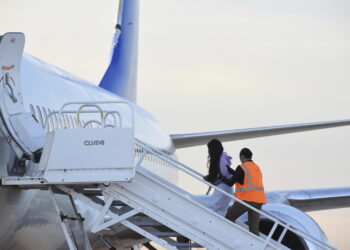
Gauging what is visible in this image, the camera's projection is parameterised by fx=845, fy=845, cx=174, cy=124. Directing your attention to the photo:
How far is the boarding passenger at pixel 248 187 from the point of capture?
8.78m

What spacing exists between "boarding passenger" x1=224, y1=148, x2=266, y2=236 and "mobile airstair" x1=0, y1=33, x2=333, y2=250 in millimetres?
414

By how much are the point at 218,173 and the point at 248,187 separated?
15.7 inches

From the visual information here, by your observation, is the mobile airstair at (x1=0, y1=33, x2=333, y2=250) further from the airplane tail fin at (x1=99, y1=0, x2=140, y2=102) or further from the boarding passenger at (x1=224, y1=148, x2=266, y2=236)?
the airplane tail fin at (x1=99, y1=0, x2=140, y2=102)

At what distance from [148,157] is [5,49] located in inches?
354

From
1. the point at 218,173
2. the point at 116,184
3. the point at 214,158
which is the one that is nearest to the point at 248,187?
the point at 218,173

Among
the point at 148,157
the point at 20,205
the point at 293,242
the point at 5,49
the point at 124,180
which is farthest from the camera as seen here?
the point at 148,157

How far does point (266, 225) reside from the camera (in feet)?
37.9

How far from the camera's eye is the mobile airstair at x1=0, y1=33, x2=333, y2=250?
288 inches

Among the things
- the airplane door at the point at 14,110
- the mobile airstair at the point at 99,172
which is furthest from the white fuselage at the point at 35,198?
the mobile airstair at the point at 99,172

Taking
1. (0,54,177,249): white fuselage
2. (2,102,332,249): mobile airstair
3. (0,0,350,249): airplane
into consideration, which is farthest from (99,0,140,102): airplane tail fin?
(2,102,332,249): mobile airstair

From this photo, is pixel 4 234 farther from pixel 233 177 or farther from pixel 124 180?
pixel 233 177

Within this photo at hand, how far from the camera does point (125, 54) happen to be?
2253cm

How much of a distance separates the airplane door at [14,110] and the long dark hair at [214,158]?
174 centimetres

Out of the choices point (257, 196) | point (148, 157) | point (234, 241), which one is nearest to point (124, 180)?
point (234, 241)
